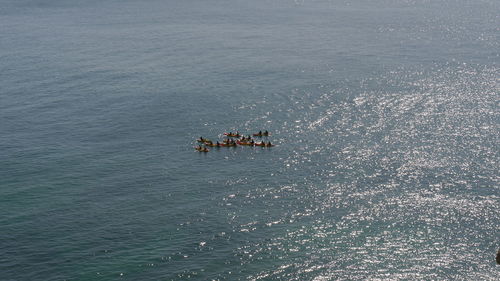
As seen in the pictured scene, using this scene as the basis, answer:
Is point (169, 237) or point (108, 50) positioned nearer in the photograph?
point (169, 237)

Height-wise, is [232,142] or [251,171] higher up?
[232,142]

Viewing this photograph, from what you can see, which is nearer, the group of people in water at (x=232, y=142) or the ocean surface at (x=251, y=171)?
the ocean surface at (x=251, y=171)

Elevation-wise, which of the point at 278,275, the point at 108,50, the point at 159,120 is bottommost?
the point at 278,275

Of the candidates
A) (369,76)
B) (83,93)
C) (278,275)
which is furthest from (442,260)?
(83,93)

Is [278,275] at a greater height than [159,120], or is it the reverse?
[159,120]

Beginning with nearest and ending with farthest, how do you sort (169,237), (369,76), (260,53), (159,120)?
(169,237)
(159,120)
(369,76)
(260,53)

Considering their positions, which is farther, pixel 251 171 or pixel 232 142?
pixel 232 142

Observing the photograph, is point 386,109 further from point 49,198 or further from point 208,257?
point 49,198

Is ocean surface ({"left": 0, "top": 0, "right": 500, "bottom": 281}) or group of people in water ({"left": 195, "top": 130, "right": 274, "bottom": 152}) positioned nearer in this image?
ocean surface ({"left": 0, "top": 0, "right": 500, "bottom": 281})
